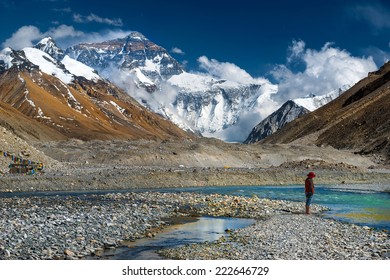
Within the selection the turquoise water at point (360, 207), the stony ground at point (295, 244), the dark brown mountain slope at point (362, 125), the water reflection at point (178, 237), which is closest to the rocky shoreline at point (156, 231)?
the stony ground at point (295, 244)

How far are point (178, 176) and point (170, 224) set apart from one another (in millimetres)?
33883

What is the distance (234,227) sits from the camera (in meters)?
25.7

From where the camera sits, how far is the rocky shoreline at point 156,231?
59.4ft

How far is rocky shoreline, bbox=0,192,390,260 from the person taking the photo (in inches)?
712

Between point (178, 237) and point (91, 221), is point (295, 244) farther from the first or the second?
point (91, 221)

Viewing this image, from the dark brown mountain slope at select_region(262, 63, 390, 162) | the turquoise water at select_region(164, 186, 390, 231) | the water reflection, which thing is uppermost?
the dark brown mountain slope at select_region(262, 63, 390, 162)

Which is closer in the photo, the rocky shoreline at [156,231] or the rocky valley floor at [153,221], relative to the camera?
the rocky shoreline at [156,231]

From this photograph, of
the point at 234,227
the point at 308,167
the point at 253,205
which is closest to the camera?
the point at 234,227

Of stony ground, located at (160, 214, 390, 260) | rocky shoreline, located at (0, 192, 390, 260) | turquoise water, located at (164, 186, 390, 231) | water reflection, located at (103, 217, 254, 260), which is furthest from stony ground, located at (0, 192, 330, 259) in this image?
stony ground, located at (160, 214, 390, 260)

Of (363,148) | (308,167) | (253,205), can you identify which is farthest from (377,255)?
(363,148)

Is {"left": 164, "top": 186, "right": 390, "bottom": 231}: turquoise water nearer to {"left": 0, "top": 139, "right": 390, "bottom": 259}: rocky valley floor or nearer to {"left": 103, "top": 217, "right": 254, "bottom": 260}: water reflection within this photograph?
{"left": 0, "top": 139, "right": 390, "bottom": 259}: rocky valley floor

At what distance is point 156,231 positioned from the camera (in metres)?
24.5

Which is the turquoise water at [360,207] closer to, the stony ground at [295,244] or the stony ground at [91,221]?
the stony ground at [91,221]
